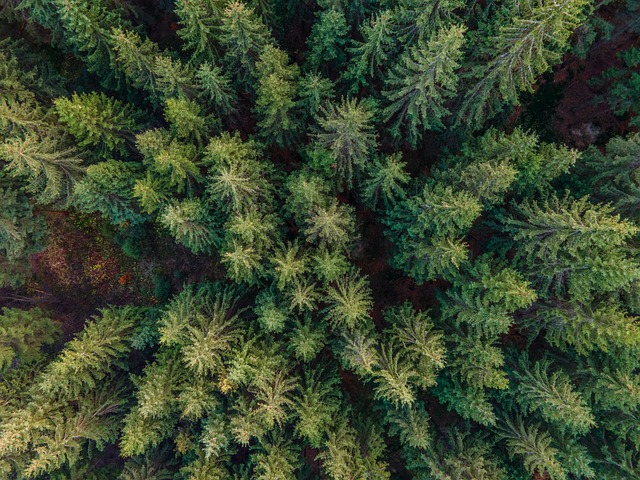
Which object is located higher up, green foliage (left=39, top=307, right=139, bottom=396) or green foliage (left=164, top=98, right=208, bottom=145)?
green foliage (left=164, top=98, right=208, bottom=145)

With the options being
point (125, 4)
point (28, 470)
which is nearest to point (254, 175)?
point (125, 4)

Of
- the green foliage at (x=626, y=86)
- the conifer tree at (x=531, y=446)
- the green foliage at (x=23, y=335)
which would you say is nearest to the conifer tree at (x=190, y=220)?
the green foliage at (x=23, y=335)

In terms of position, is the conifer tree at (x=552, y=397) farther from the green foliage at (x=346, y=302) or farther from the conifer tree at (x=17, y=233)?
the conifer tree at (x=17, y=233)

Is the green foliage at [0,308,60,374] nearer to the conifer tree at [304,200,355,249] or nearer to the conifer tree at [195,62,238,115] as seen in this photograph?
the conifer tree at [195,62,238,115]

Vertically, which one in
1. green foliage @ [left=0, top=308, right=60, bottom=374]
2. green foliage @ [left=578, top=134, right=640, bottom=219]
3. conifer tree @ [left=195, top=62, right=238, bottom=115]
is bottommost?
green foliage @ [left=0, top=308, right=60, bottom=374]

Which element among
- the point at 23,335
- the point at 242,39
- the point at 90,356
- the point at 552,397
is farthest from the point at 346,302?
the point at 23,335

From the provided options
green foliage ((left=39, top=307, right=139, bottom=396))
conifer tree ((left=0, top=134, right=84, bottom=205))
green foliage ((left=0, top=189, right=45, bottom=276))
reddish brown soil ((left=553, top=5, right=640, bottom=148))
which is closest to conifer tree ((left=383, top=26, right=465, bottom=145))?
reddish brown soil ((left=553, top=5, right=640, bottom=148))

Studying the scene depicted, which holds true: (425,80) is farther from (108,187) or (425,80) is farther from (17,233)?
(17,233)

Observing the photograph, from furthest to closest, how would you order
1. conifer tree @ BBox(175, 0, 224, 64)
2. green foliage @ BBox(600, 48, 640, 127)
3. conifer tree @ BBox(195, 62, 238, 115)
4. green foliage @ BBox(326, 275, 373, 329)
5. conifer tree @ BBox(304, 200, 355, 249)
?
green foliage @ BBox(600, 48, 640, 127), green foliage @ BBox(326, 275, 373, 329), conifer tree @ BBox(304, 200, 355, 249), conifer tree @ BBox(195, 62, 238, 115), conifer tree @ BBox(175, 0, 224, 64)

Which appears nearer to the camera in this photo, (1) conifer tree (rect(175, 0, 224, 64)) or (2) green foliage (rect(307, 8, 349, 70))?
(1) conifer tree (rect(175, 0, 224, 64))

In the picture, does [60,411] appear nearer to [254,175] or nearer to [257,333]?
[257,333]
